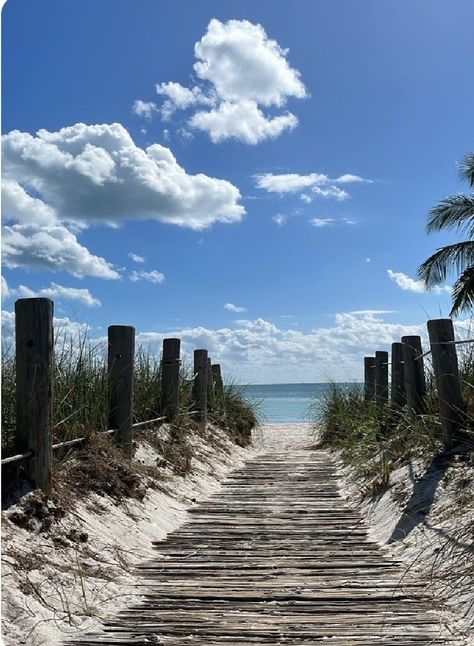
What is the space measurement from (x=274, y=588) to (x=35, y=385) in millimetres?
2172

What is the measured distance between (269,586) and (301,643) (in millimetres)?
868

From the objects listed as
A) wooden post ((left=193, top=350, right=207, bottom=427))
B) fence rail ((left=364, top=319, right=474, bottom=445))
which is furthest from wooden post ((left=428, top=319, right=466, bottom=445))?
wooden post ((left=193, top=350, right=207, bottom=427))

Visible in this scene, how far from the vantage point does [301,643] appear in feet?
10.2

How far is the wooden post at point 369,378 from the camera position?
12281 mm

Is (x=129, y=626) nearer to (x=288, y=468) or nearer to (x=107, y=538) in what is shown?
(x=107, y=538)

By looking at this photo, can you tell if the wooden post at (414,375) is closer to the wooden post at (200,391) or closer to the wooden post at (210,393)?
the wooden post at (200,391)

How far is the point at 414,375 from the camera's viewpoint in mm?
7754

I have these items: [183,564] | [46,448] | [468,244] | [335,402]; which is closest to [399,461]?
[183,564]

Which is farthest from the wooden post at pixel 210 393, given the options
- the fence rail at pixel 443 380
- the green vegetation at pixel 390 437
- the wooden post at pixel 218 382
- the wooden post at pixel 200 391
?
the fence rail at pixel 443 380

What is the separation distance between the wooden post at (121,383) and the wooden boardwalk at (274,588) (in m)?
1.13

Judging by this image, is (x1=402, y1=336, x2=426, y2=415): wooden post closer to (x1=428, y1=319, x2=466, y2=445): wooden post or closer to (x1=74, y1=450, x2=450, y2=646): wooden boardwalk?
(x1=428, y1=319, x2=466, y2=445): wooden post

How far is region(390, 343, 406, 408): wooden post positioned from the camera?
9.25 meters

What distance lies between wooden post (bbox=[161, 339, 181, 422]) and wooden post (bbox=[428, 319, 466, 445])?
3.90 m

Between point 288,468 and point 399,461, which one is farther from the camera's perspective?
point 288,468
